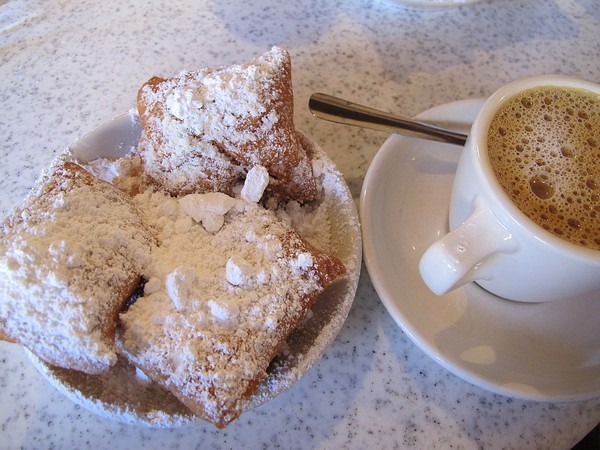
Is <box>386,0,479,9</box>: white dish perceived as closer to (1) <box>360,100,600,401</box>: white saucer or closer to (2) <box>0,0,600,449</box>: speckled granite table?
(2) <box>0,0,600,449</box>: speckled granite table

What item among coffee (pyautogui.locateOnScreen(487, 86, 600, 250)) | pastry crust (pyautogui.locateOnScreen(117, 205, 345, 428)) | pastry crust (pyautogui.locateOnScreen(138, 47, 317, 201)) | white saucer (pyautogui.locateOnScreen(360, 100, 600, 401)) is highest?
pastry crust (pyautogui.locateOnScreen(138, 47, 317, 201))

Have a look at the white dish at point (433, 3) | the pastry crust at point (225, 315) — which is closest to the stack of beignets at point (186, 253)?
the pastry crust at point (225, 315)

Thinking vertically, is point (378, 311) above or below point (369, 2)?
below

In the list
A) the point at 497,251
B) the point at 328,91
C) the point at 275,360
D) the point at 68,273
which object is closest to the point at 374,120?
the point at 328,91

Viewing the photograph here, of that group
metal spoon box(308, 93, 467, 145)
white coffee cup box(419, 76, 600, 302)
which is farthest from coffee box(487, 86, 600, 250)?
metal spoon box(308, 93, 467, 145)

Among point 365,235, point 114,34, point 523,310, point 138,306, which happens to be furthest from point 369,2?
point 138,306

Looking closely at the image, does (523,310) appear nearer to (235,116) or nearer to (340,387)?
(340,387)

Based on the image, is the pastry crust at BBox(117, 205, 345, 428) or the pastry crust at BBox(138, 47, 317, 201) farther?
the pastry crust at BBox(138, 47, 317, 201)
